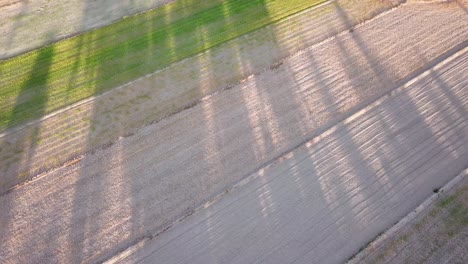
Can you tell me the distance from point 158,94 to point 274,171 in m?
4.65

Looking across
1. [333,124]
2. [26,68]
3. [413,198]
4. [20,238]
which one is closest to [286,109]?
[333,124]

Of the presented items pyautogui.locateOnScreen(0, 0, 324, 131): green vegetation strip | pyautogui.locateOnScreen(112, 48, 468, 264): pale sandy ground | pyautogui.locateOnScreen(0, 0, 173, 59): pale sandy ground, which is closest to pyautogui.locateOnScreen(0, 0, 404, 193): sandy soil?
pyautogui.locateOnScreen(0, 0, 324, 131): green vegetation strip

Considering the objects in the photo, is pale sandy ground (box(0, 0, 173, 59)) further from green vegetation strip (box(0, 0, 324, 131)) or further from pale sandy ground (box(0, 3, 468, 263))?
pale sandy ground (box(0, 3, 468, 263))

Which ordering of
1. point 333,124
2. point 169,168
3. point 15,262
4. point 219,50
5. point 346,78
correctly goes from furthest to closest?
point 219,50, point 346,78, point 333,124, point 169,168, point 15,262

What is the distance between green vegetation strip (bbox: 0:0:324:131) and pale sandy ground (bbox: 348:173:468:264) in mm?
8509

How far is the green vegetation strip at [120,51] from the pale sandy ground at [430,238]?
27.9ft

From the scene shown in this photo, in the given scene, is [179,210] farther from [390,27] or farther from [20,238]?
[390,27]

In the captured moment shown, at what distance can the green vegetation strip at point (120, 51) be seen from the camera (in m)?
12.2

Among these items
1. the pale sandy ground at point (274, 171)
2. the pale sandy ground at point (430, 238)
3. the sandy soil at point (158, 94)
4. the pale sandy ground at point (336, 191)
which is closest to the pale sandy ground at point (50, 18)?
the sandy soil at point (158, 94)

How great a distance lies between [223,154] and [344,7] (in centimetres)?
845

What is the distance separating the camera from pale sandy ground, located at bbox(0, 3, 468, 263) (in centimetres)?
928

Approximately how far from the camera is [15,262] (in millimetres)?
8961

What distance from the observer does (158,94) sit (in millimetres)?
12297

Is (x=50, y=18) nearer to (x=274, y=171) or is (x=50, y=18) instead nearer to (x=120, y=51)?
(x=120, y=51)
